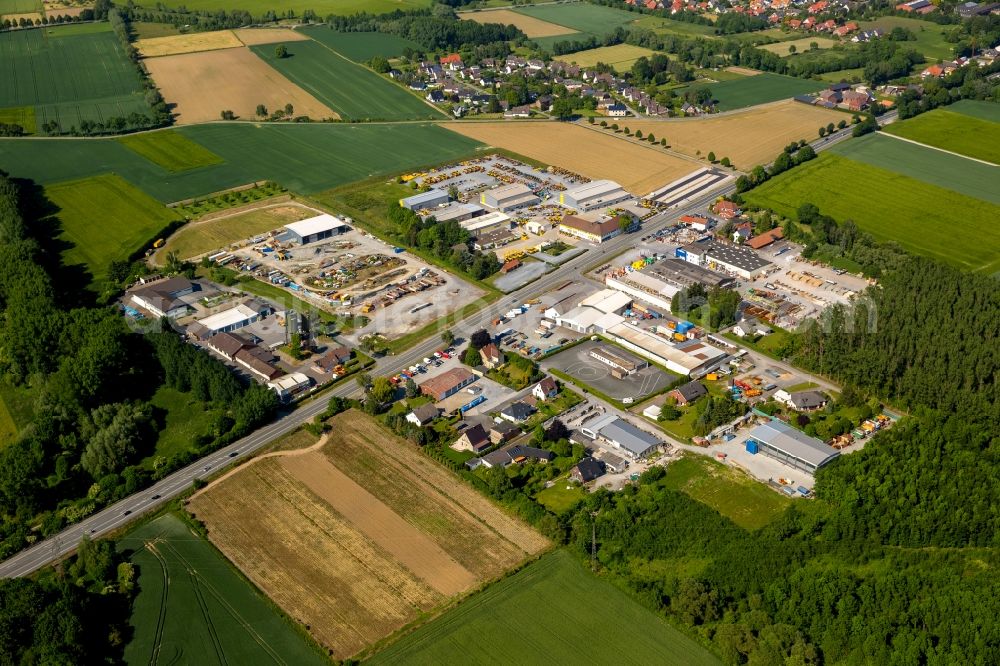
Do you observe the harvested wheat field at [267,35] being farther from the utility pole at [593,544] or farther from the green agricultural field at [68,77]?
the utility pole at [593,544]

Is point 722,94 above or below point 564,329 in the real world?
above

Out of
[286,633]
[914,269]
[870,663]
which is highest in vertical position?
[914,269]

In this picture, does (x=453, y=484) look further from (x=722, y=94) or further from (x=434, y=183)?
(x=722, y=94)

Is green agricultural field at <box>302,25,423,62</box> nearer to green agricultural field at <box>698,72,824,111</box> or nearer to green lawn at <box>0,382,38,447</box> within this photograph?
green agricultural field at <box>698,72,824,111</box>

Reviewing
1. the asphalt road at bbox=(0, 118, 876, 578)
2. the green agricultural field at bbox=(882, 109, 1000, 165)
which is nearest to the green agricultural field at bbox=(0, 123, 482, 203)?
the asphalt road at bbox=(0, 118, 876, 578)

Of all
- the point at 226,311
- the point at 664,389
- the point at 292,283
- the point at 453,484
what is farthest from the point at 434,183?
the point at 453,484

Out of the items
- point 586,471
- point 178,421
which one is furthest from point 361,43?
point 586,471
